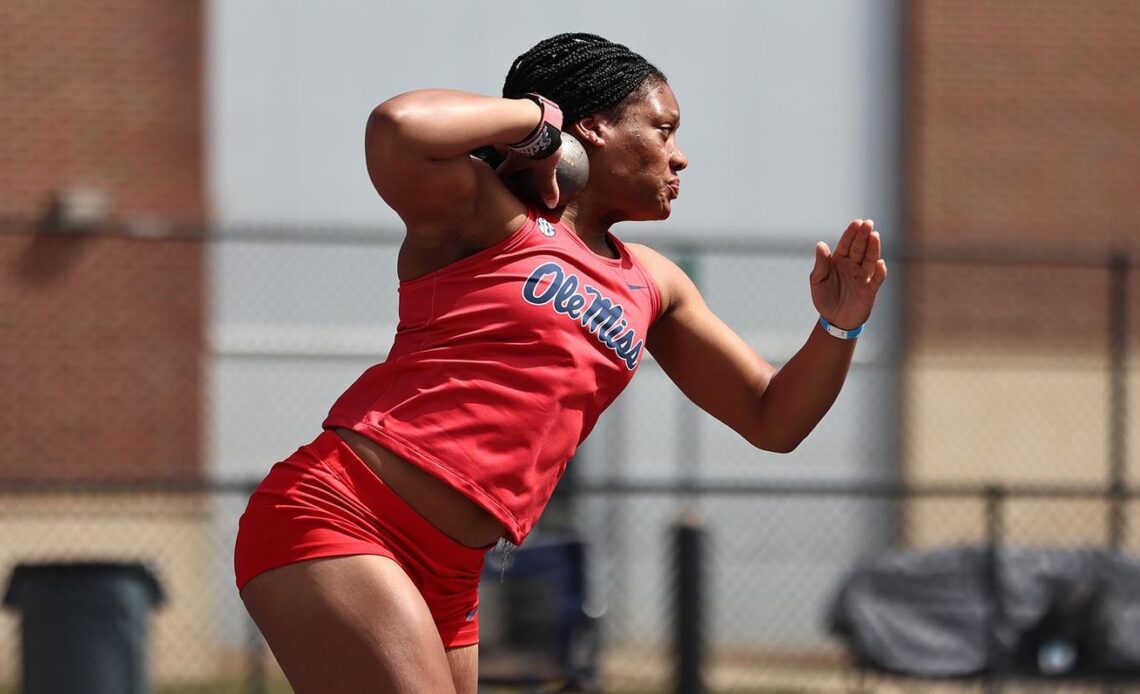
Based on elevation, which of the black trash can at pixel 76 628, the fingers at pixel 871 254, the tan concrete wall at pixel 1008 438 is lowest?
the tan concrete wall at pixel 1008 438

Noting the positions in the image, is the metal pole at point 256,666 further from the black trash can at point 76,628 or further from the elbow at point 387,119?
the elbow at point 387,119

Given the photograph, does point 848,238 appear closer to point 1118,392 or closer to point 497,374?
point 497,374

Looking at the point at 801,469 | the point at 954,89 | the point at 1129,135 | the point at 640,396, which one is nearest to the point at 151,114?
the point at 640,396

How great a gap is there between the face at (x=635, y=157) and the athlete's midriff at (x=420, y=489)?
0.72 m

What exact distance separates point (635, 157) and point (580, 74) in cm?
21

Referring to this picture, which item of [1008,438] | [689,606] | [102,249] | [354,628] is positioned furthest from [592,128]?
[1008,438]

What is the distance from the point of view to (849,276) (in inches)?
140

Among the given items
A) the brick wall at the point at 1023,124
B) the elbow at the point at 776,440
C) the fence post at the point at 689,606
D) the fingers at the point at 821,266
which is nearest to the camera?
the fingers at the point at 821,266

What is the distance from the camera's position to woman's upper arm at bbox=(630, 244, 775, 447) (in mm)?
3725

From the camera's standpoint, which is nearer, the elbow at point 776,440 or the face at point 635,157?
the face at point 635,157

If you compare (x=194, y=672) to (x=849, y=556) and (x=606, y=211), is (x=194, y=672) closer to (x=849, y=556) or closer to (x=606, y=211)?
(x=849, y=556)

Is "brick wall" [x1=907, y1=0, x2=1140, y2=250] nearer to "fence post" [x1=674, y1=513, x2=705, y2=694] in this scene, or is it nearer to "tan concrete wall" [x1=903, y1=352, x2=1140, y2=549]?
"tan concrete wall" [x1=903, y1=352, x2=1140, y2=549]

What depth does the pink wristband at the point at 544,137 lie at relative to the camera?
3.14 meters

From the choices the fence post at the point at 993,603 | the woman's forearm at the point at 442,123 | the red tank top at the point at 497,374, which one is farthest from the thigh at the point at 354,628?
the fence post at the point at 993,603
